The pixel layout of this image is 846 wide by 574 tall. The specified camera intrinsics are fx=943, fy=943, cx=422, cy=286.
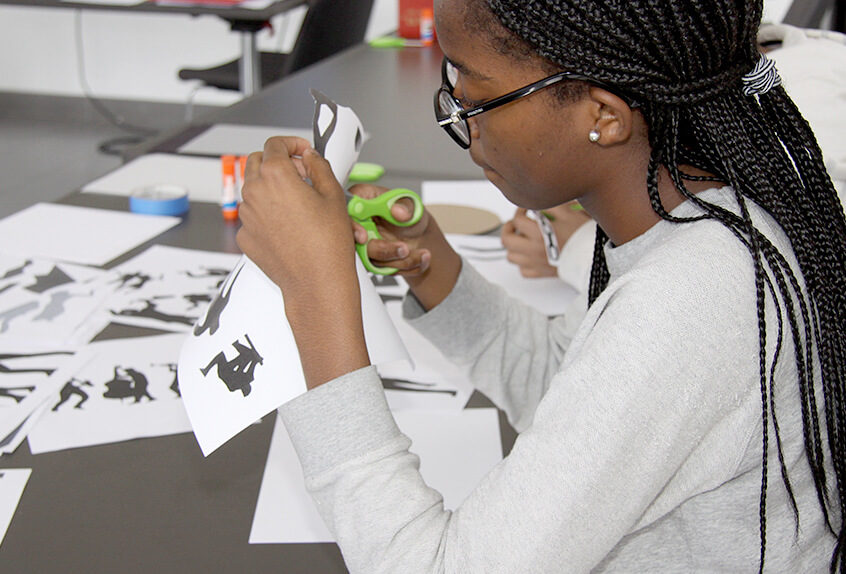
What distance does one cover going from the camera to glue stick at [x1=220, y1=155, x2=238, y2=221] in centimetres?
148

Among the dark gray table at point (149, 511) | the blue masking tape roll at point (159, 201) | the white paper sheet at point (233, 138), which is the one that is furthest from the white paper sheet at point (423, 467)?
the white paper sheet at point (233, 138)

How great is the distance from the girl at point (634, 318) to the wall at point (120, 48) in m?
3.90

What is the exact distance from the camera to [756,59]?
75cm

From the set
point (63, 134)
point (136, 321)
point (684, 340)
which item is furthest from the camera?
point (63, 134)

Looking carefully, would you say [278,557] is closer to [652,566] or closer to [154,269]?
[652,566]

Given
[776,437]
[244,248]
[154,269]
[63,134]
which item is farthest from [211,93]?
[776,437]

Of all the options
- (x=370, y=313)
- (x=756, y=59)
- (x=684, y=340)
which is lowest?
(x=370, y=313)

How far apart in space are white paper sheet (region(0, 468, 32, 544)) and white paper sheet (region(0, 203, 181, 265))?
1.65ft

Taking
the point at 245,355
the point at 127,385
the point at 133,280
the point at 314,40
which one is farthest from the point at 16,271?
the point at 314,40

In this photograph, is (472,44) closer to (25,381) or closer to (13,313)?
(25,381)

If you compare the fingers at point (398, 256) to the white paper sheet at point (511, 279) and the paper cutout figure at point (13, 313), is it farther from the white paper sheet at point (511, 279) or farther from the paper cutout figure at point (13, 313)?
the paper cutout figure at point (13, 313)

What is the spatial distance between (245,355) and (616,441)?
1.17ft

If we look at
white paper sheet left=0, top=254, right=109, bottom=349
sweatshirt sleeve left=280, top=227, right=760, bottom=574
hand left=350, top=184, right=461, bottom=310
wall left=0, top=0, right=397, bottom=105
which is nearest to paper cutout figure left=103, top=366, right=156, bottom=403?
white paper sheet left=0, top=254, right=109, bottom=349

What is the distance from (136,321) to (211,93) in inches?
145
